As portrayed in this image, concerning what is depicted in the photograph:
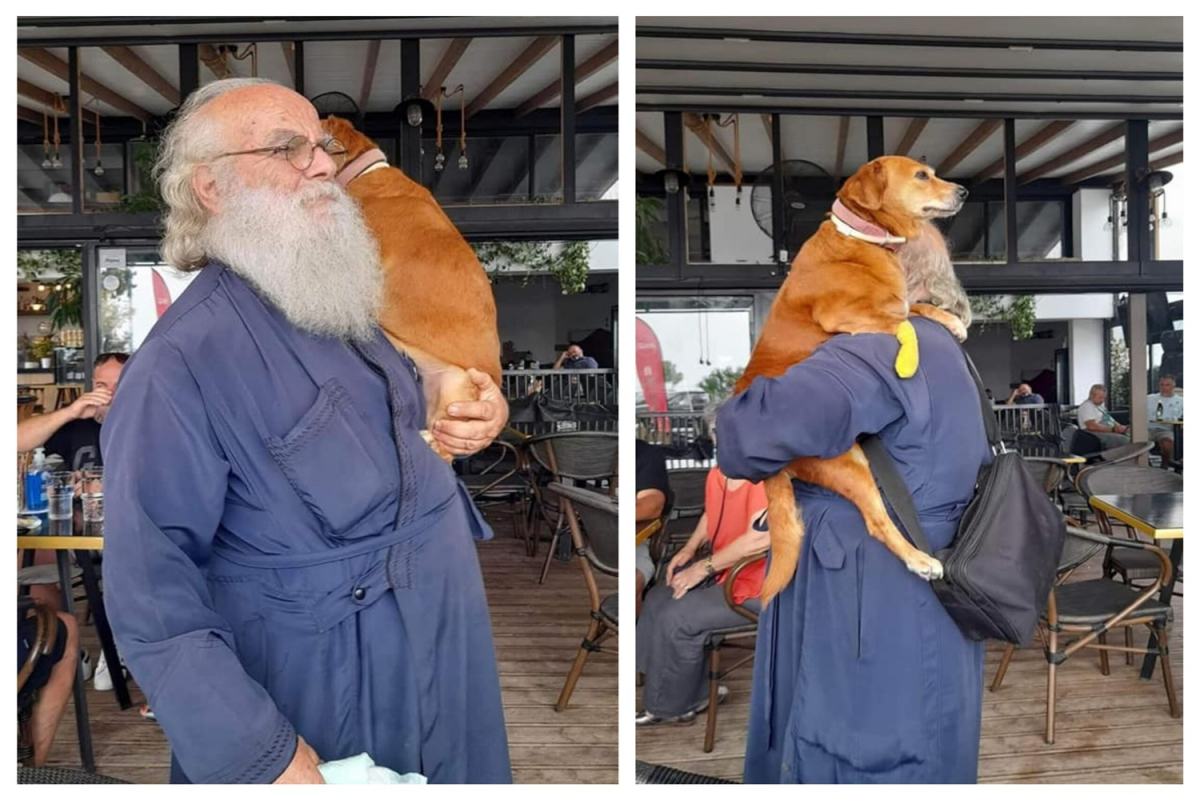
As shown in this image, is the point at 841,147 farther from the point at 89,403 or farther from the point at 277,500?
the point at 89,403

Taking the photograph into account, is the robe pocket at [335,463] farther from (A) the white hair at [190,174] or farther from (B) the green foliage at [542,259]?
(B) the green foliage at [542,259]

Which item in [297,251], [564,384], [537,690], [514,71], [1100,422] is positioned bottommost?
[537,690]

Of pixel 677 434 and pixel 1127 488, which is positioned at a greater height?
pixel 677 434

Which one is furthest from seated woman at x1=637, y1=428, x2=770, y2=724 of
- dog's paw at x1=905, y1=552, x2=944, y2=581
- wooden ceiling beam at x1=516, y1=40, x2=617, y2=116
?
wooden ceiling beam at x1=516, y1=40, x2=617, y2=116

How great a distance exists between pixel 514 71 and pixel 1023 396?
1553 mm

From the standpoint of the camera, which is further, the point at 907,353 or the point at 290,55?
the point at 290,55

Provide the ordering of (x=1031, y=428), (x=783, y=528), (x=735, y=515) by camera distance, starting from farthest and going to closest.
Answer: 1. (x=735, y=515)
2. (x=1031, y=428)
3. (x=783, y=528)

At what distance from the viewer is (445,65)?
254 centimetres

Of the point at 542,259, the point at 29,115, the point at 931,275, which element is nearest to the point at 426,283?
the point at 542,259

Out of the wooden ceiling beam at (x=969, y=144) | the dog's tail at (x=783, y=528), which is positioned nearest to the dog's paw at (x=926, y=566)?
the dog's tail at (x=783, y=528)

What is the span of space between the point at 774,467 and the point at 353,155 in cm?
121

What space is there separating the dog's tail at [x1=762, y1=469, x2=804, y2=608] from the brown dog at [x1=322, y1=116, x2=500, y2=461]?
71 centimetres

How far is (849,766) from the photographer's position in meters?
1.91

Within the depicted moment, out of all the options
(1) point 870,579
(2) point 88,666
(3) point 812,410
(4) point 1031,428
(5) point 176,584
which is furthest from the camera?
(2) point 88,666
